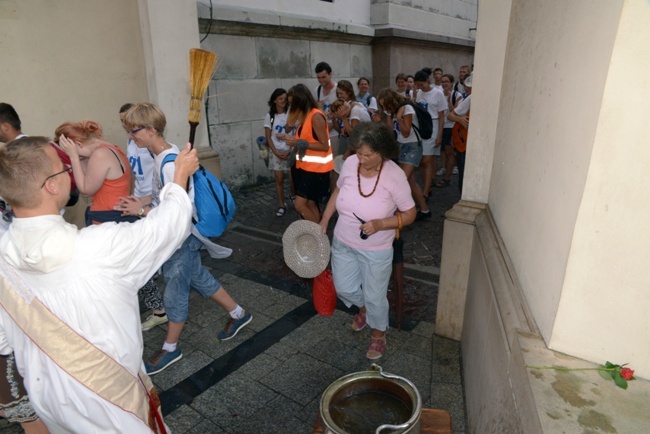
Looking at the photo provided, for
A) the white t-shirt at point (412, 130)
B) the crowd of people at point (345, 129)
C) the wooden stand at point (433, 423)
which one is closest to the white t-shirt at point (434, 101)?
the crowd of people at point (345, 129)

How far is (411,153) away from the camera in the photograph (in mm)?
6387

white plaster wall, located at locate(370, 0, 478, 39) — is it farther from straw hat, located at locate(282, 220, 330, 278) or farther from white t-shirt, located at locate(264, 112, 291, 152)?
straw hat, located at locate(282, 220, 330, 278)

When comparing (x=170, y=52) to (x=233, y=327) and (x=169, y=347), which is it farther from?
(x=169, y=347)

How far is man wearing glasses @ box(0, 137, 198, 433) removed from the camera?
5.66 ft

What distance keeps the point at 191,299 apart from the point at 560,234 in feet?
12.8

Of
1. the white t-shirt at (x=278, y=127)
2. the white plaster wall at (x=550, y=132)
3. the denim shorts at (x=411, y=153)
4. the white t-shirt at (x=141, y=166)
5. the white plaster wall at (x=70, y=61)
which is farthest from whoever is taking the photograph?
the white t-shirt at (x=278, y=127)

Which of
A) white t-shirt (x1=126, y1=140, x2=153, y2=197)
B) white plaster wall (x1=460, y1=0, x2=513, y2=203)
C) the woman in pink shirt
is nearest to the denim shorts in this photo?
white plaster wall (x1=460, y1=0, x2=513, y2=203)

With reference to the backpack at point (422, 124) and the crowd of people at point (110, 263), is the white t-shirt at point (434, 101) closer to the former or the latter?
the backpack at point (422, 124)

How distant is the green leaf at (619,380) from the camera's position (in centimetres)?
149

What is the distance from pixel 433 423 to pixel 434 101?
6939 mm

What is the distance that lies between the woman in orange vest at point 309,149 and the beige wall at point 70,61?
2434 mm

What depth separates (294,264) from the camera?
3824 mm

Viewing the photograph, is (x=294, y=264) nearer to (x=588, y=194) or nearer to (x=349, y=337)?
(x=349, y=337)

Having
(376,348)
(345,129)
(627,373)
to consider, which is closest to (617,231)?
(627,373)
